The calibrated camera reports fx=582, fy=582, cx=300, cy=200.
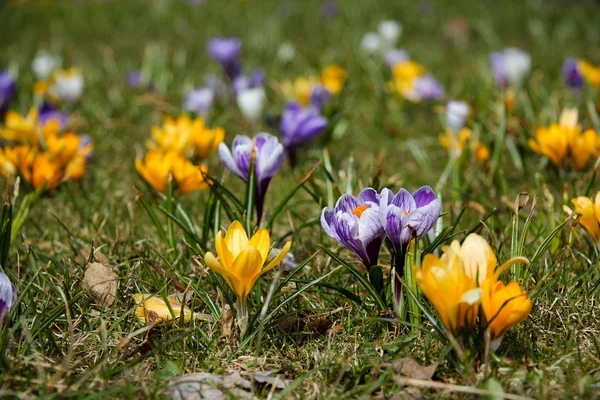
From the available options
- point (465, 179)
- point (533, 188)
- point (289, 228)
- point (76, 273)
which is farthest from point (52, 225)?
point (533, 188)

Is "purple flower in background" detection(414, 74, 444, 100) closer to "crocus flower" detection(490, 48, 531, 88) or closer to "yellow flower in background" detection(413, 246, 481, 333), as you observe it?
"crocus flower" detection(490, 48, 531, 88)

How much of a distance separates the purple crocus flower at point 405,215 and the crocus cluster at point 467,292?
0.09m

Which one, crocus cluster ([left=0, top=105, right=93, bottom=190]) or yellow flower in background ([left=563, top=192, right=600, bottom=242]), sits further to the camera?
crocus cluster ([left=0, top=105, right=93, bottom=190])

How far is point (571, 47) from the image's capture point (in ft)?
14.8

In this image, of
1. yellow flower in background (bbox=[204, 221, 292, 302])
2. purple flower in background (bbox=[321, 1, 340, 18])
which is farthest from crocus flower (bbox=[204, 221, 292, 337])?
purple flower in background (bbox=[321, 1, 340, 18])

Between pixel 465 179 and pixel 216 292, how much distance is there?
3.97ft

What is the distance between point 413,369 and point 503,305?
216 millimetres

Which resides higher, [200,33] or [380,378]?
[200,33]

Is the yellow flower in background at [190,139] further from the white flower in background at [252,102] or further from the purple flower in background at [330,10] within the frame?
the purple flower in background at [330,10]

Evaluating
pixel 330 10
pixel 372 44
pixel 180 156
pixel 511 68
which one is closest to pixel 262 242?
pixel 180 156

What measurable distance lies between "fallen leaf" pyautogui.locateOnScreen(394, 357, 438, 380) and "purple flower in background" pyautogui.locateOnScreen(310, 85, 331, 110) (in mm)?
1837

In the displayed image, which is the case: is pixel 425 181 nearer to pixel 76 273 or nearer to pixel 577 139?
pixel 577 139

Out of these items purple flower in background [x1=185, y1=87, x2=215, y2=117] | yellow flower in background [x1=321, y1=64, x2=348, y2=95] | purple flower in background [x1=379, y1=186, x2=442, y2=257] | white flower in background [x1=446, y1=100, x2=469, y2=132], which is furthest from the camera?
yellow flower in background [x1=321, y1=64, x2=348, y2=95]

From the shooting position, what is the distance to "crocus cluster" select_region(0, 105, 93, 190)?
201cm
